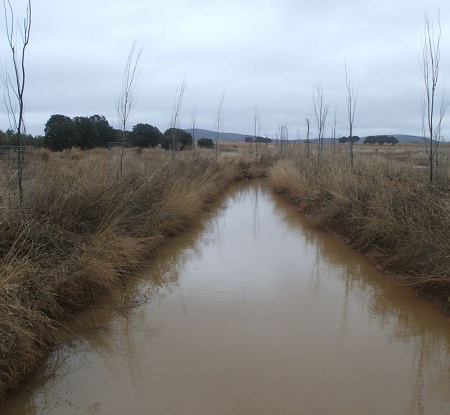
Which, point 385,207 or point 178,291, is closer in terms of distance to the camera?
point 178,291

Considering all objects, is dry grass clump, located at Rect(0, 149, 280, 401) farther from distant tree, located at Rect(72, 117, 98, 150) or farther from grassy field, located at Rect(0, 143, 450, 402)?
distant tree, located at Rect(72, 117, 98, 150)

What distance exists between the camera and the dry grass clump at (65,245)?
4219 millimetres

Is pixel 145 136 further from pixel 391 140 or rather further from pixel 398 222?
pixel 391 140

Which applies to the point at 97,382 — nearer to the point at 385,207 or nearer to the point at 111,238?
the point at 111,238

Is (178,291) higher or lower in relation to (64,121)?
lower

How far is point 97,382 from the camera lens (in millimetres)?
4258

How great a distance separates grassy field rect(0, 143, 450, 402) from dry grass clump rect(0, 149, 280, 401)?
15mm

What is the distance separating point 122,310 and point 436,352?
3.73m

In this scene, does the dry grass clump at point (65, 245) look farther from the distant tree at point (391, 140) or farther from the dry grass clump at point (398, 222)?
the distant tree at point (391, 140)

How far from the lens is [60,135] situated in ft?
113

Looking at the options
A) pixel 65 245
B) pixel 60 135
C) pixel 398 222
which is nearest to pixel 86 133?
pixel 60 135

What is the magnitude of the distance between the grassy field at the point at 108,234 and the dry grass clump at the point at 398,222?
0.02m

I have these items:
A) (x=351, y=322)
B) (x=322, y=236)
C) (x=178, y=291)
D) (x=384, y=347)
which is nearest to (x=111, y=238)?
(x=178, y=291)

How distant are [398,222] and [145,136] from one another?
3678 cm
